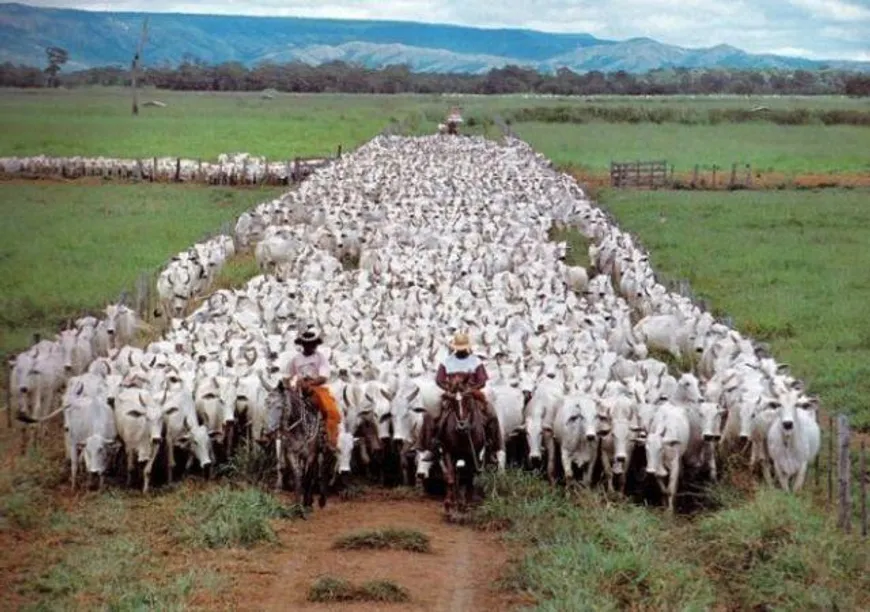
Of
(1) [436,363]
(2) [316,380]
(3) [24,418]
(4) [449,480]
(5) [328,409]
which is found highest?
(2) [316,380]

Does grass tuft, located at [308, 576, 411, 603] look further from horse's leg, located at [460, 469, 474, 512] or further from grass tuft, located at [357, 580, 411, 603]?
horse's leg, located at [460, 469, 474, 512]

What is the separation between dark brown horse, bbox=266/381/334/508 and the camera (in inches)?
532

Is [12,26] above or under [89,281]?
above

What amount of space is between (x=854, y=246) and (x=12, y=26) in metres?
25.4

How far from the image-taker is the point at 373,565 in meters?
12.2

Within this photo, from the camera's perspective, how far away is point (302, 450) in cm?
1357

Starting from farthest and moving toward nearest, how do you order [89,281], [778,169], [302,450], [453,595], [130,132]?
[130,132] → [778,169] → [89,281] → [302,450] → [453,595]

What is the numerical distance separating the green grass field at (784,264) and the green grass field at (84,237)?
1103 centimetres

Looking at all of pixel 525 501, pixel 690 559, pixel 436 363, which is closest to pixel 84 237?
pixel 436 363

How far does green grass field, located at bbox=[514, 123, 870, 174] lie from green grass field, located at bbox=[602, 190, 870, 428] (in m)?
11.3

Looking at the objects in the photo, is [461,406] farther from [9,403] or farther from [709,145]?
[709,145]

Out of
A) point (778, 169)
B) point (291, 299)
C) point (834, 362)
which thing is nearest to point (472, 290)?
point (291, 299)

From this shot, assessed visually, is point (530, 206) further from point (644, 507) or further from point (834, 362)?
point (644, 507)

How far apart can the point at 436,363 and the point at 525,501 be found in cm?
345
